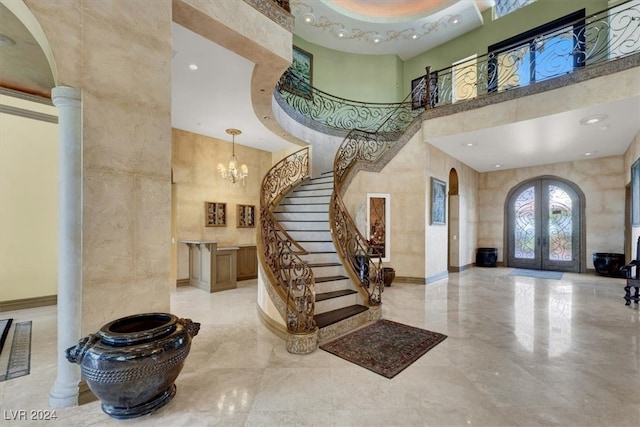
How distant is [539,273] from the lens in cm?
819

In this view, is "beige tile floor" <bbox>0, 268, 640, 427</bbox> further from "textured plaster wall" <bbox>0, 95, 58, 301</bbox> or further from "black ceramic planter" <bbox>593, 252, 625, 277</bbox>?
"black ceramic planter" <bbox>593, 252, 625, 277</bbox>

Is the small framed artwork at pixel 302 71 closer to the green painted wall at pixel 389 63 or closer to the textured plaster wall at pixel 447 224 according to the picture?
the green painted wall at pixel 389 63

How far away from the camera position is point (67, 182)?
2172 mm

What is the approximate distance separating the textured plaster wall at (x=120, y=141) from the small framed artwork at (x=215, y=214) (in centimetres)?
456

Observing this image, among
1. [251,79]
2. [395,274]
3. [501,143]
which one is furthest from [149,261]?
[501,143]

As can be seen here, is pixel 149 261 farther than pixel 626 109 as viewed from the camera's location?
No

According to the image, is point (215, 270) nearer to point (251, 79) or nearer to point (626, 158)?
point (251, 79)

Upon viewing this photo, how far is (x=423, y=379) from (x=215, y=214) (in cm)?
609

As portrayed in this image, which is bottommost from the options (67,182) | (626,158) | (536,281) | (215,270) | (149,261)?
(536,281)

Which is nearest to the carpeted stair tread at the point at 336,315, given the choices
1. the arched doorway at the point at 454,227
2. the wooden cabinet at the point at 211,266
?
the wooden cabinet at the point at 211,266

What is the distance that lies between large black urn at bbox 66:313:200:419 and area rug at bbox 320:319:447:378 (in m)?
1.72

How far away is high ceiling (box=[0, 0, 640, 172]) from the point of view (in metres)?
3.67

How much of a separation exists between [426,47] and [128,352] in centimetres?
1084

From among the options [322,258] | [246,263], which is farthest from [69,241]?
[246,263]
